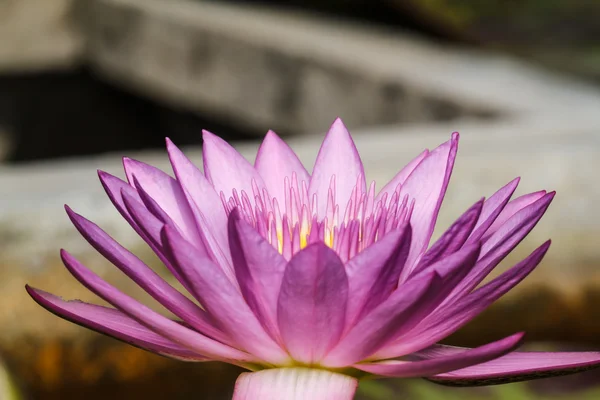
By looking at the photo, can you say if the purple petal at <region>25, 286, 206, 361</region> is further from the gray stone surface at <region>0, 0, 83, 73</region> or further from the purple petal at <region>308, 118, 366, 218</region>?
the gray stone surface at <region>0, 0, 83, 73</region>

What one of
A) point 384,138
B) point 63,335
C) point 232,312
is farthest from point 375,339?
point 384,138

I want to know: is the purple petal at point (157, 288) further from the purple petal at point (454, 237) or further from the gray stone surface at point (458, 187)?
the gray stone surface at point (458, 187)

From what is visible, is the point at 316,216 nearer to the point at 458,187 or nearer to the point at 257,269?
the point at 257,269

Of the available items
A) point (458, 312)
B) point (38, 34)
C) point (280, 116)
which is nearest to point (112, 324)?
point (458, 312)

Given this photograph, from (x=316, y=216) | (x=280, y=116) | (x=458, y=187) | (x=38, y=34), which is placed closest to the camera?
(x=316, y=216)

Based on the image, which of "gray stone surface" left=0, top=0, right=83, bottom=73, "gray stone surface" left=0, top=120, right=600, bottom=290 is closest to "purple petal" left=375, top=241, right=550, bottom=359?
"gray stone surface" left=0, top=120, right=600, bottom=290

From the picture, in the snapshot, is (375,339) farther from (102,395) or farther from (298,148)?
(298,148)
